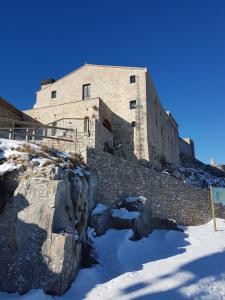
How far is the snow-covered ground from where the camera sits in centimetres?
773

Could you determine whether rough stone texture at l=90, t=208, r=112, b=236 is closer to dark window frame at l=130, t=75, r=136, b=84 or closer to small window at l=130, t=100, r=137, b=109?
small window at l=130, t=100, r=137, b=109

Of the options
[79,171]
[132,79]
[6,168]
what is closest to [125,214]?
[79,171]

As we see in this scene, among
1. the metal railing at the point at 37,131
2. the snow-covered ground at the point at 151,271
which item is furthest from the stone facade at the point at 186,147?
the snow-covered ground at the point at 151,271

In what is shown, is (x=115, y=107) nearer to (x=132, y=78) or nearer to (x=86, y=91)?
(x=132, y=78)

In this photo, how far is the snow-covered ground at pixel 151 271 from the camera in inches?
304

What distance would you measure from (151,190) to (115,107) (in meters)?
12.3

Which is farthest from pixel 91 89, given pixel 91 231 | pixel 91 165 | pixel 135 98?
pixel 91 231

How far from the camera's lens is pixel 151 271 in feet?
30.2

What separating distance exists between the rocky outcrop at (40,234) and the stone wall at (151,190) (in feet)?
12.4

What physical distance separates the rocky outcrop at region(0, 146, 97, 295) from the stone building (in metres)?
11.4

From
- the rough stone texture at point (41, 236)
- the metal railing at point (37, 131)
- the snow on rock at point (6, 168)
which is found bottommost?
the rough stone texture at point (41, 236)

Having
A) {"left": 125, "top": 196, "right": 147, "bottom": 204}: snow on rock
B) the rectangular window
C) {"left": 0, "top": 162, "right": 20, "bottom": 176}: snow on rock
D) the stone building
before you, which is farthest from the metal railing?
the rectangular window

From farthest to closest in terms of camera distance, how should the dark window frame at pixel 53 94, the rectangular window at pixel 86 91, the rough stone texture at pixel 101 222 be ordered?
the dark window frame at pixel 53 94, the rectangular window at pixel 86 91, the rough stone texture at pixel 101 222

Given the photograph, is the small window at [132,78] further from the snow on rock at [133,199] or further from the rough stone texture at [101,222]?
the rough stone texture at [101,222]
